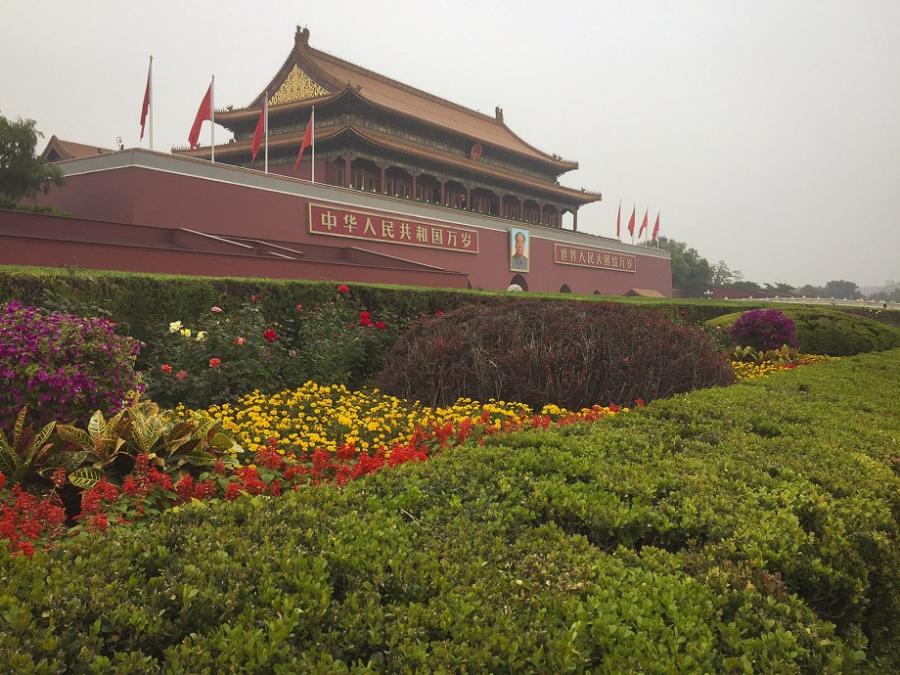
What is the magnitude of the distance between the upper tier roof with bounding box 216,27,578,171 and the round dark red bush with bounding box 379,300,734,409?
53.6ft

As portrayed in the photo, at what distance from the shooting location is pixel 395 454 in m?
3.18

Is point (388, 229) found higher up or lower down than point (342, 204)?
lower down

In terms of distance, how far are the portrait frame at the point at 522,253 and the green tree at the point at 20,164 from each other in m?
14.6

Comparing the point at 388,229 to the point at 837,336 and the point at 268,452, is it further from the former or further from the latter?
the point at 268,452

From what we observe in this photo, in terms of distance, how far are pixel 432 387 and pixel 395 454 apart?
233 cm

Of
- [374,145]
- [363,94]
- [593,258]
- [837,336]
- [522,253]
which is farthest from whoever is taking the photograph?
[593,258]

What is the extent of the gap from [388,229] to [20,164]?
9.08 meters

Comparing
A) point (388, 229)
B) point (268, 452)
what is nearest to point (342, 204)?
point (388, 229)

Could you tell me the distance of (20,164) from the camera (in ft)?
49.3

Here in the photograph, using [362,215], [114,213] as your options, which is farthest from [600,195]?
[114,213]

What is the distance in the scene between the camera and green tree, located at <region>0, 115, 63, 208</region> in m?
15.0

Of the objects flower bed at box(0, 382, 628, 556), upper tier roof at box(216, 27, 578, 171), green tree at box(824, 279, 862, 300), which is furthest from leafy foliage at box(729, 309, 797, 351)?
green tree at box(824, 279, 862, 300)

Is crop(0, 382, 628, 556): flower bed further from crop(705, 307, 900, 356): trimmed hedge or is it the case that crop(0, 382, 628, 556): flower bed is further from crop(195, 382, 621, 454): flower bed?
crop(705, 307, 900, 356): trimmed hedge

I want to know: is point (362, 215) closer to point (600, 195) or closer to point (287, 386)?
point (287, 386)
